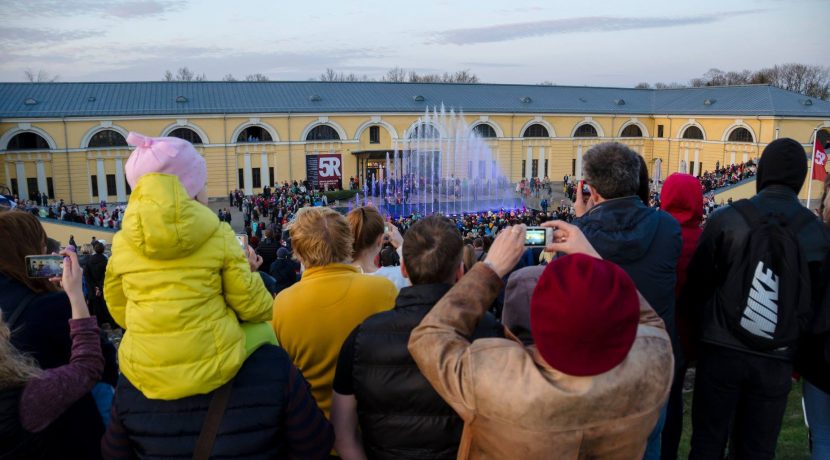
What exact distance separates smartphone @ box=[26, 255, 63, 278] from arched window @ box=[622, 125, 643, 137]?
46.8 metres

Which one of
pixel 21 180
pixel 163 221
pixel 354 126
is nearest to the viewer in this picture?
pixel 163 221

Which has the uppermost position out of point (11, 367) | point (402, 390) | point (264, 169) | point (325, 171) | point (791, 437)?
point (11, 367)

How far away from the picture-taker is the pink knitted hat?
8.12ft

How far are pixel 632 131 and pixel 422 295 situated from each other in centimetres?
4713

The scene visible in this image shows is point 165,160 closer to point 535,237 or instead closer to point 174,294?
point 174,294

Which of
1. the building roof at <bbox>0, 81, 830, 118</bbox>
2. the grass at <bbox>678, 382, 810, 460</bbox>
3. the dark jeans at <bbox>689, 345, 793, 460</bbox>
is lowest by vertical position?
the grass at <bbox>678, 382, 810, 460</bbox>

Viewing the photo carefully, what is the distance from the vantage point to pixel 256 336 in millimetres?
2506

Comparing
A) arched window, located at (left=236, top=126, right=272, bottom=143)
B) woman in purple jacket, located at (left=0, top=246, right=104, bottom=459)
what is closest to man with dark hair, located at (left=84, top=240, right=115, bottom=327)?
woman in purple jacket, located at (left=0, top=246, right=104, bottom=459)

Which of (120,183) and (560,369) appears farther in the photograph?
(120,183)

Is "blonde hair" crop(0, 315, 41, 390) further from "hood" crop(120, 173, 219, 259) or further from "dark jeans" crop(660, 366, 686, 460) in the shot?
"dark jeans" crop(660, 366, 686, 460)

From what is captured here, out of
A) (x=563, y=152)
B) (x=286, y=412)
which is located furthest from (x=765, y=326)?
(x=563, y=152)

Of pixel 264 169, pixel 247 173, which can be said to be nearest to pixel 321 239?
pixel 247 173

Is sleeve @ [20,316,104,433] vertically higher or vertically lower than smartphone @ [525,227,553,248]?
lower

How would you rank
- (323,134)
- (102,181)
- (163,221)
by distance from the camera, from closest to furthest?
(163,221) → (102,181) → (323,134)
